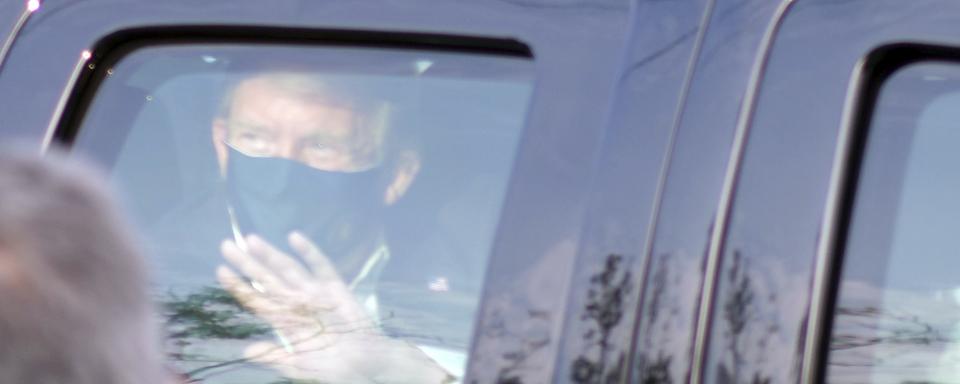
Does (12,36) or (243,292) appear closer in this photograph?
(243,292)

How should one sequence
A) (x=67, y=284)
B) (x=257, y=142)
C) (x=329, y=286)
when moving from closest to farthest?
1. (x=67, y=284)
2. (x=329, y=286)
3. (x=257, y=142)

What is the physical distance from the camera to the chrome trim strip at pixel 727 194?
181cm

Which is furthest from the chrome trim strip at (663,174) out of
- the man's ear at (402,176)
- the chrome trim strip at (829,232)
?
the man's ear at (402,176)

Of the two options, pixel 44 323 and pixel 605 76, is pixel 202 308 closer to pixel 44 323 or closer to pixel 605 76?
pixel 605 76

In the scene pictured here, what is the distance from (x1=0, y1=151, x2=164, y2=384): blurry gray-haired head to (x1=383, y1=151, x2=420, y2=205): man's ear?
966mm

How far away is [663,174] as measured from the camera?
6.13 ft

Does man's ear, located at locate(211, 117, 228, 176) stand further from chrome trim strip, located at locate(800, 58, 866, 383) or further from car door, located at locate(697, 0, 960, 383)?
chrome trim strip, located at locate(800, 58, 866, 383)

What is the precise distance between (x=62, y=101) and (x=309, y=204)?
404 millimetres

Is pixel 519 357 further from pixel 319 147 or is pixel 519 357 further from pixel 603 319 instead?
pixel 319 147

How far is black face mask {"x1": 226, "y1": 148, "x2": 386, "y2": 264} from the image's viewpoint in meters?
2.04

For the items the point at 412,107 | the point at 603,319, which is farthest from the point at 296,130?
the point at 603,319

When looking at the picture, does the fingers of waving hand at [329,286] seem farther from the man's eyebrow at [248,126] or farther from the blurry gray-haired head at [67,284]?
the blurry gray-haired head at [67,284]

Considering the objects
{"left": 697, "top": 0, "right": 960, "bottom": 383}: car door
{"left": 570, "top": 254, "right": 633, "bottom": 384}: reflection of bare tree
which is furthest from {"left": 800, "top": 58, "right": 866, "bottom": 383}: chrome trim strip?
{"left": 570, "top": 254, "right": 633, "bottom": 384}: reflection of bare tree

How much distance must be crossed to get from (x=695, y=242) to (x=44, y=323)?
3.34 ft
